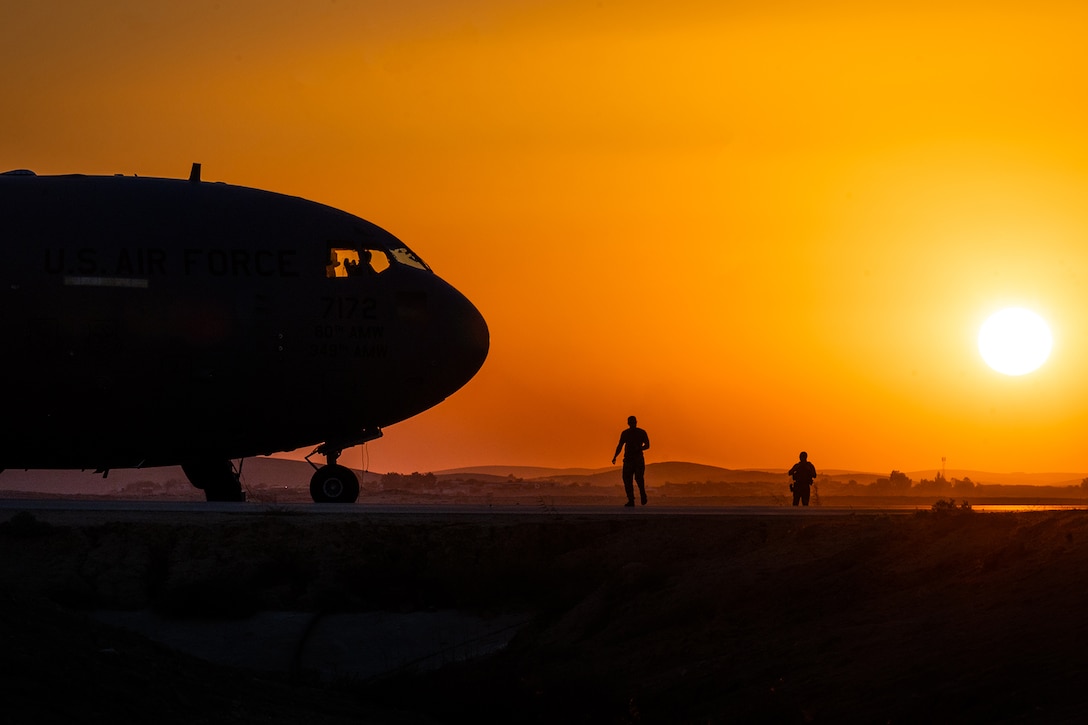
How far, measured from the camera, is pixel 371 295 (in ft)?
93.4

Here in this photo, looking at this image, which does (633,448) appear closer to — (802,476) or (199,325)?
(802,476)

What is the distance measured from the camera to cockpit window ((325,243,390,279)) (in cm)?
2839

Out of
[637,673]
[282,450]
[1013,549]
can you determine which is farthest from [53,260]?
[1013,549]

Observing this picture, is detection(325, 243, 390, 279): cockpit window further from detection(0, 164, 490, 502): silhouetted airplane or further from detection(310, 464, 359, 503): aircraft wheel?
detection(310, 464, 359, 503): aircraft wheel

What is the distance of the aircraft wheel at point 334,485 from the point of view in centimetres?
2977

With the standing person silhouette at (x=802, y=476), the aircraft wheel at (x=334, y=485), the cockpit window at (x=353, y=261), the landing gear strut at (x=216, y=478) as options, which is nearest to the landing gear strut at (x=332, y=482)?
the aircraft wheel at (x=334, y=485)

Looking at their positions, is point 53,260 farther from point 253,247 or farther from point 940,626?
point 940,626

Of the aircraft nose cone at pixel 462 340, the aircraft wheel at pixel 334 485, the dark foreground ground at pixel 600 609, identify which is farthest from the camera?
the aircraft wheel at pixel 334 485

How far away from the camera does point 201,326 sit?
27.0 m

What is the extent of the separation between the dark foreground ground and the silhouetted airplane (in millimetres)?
3823

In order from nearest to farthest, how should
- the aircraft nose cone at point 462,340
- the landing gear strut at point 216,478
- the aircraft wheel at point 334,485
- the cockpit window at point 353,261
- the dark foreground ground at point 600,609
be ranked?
the dark foreground ground at point 600,609 → the cockpit window at point 353,261 → the aircraft nose cone at point 462,340 → the aircraft wheel at point 334,485 → the landing gear strut at point 216,478

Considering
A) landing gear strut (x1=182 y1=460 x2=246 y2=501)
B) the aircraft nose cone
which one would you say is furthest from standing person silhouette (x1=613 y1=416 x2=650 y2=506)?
landing gear strut (x1=182 y1=460 x2=246 y2=501)

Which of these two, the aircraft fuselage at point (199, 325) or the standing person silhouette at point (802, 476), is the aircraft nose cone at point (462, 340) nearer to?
the aircraft fuselage at point (199, 325)

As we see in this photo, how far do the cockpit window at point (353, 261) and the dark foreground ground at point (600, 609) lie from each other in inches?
227
